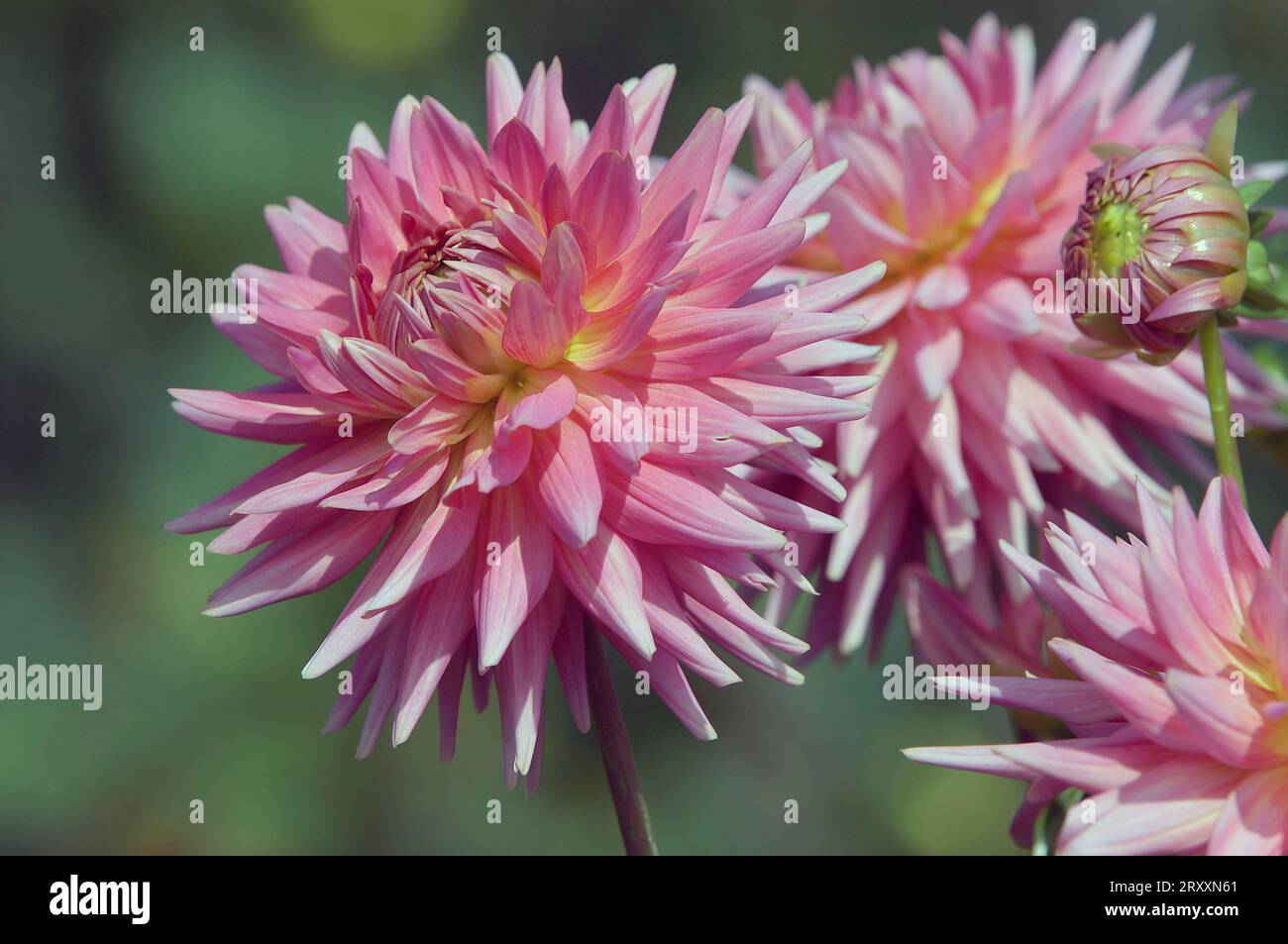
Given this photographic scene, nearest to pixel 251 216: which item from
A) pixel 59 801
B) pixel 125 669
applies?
pixel 125 669

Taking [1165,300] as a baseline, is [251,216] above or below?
above

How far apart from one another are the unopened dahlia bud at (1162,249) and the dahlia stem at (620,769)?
0.41m

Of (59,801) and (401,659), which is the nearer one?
(401,659)

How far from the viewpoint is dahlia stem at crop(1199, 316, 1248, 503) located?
0.77m

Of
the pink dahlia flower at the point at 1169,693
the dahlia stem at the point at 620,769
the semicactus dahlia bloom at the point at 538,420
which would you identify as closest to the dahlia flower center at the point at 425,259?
the semicactus dahlia bloom at the point at 538,420

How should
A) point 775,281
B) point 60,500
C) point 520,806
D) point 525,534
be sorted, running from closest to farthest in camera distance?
point 525,534
point 775,281
point 520,806
point 60,500

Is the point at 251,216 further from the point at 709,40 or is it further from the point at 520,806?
the point at 520,806

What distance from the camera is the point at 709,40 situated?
135 inches

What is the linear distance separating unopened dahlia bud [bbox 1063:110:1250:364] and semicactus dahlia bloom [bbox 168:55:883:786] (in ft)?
0.51

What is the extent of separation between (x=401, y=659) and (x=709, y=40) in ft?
9.70

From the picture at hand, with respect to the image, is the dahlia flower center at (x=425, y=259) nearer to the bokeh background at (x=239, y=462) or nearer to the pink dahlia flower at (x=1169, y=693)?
the pink dahlia flower at (x=1169, y=693)

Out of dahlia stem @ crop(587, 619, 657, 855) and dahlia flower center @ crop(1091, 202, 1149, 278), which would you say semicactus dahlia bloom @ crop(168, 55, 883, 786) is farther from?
dahlia flower center @ crop(1091, 202, 1149, 278)
